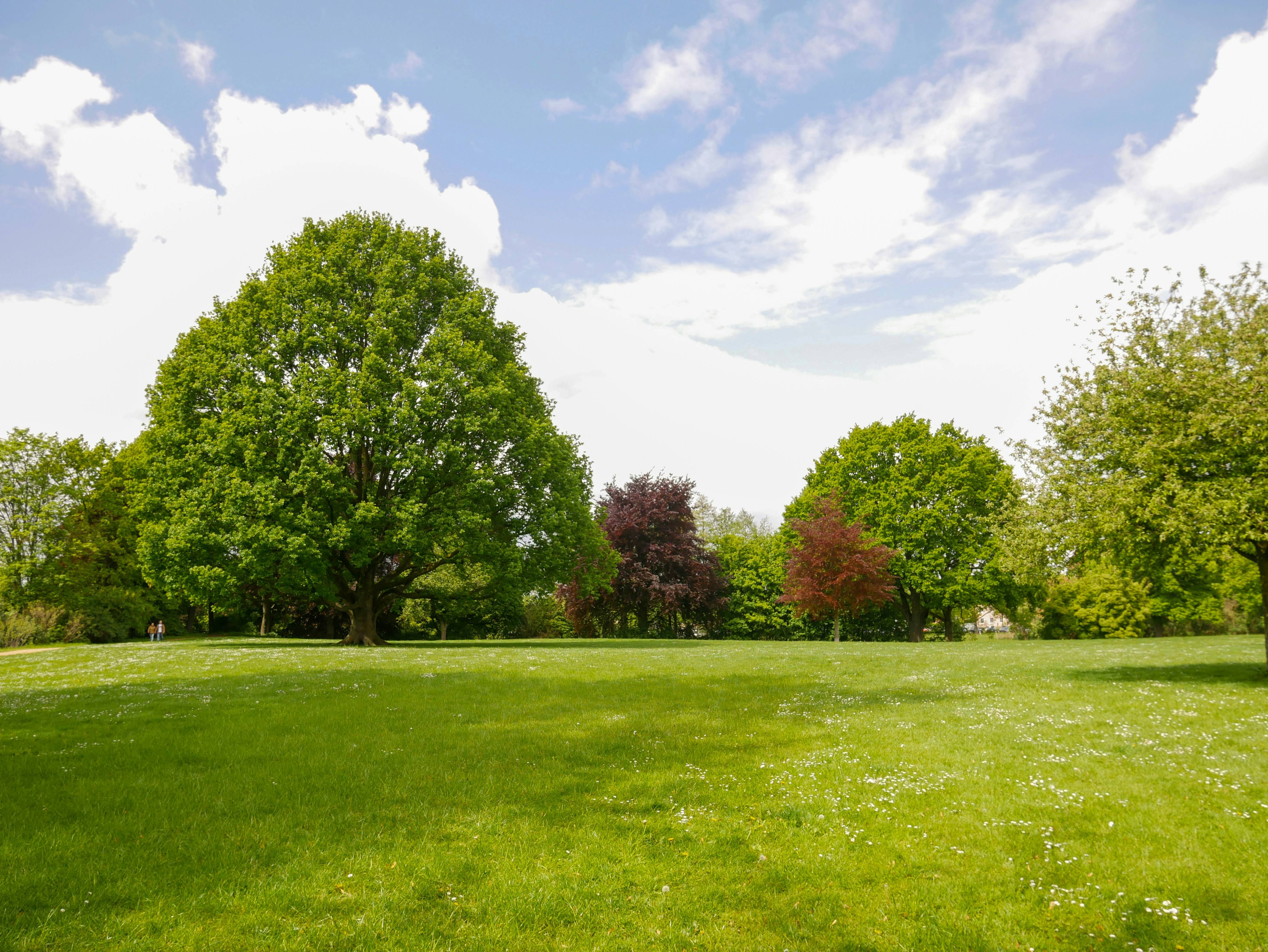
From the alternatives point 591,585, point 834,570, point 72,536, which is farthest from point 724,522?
point 72,536

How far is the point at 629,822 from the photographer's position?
8242 mm

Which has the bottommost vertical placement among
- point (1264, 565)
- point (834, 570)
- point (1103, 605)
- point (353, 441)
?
point (1103, 605)

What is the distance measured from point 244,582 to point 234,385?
32.9 feet

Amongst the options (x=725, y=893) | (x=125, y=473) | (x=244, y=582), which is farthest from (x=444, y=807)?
(x=125, y=473)

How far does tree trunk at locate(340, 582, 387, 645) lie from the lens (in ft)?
120

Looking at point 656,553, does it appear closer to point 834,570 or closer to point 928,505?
point 834,570

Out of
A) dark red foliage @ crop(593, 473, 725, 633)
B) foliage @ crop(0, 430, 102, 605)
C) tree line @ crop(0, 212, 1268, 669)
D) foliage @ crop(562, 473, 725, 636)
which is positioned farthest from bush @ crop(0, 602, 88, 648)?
dark red foliage @ crop(593, 473, 725, 633)

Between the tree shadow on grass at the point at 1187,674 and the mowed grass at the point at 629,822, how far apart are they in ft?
12.6

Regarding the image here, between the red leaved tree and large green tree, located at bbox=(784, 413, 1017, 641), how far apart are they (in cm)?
529

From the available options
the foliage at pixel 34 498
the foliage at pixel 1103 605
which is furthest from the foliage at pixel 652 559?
the foliage at pixel 34 498

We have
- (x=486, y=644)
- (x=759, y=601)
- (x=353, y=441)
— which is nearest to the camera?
(x=353, y=441)

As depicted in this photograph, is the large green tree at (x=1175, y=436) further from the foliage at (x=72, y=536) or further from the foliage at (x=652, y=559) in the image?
the foliage at (x=72, y=536)

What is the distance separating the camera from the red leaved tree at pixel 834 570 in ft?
146

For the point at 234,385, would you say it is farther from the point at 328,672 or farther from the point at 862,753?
the point at 862,753
